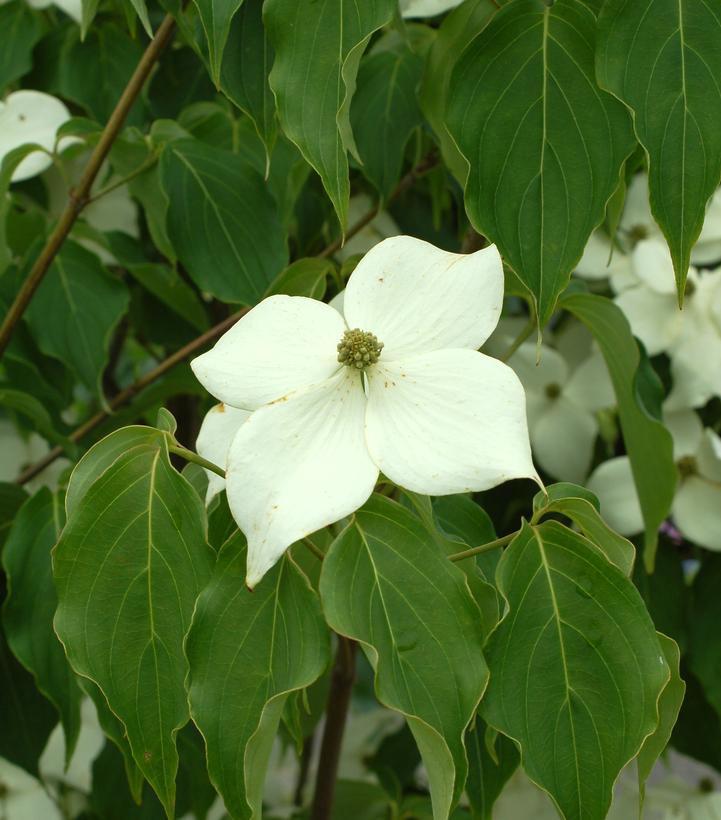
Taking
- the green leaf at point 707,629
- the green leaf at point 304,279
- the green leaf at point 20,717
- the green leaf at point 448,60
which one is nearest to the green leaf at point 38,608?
the green leaf at point 20,717

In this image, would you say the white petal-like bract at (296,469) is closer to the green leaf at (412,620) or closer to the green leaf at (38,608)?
the green leaf at (412,620)

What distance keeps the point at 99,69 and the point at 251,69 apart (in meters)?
0.33

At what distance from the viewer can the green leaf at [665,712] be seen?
0.45 m

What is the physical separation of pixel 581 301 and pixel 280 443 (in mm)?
257

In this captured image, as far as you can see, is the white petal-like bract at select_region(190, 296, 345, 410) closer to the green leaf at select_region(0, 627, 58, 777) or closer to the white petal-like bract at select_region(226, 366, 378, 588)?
the white petal-like bract at select_region(226, 366, 378, 588)

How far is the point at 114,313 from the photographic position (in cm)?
79

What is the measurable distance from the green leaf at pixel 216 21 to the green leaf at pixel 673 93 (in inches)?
6.1

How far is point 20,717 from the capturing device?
77cm

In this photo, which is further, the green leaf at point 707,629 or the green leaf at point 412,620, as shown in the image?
the green leaf at point 707,629

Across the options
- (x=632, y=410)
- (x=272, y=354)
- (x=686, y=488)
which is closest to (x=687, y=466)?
(x=686, y=488)

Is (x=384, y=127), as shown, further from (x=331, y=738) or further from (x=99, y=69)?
(x=331, y=738)

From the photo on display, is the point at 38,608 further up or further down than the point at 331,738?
further up

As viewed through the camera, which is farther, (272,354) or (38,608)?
(38,608)

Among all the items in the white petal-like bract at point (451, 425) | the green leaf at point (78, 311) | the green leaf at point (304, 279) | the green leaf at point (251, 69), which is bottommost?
the green leaf at point (78, 311)
